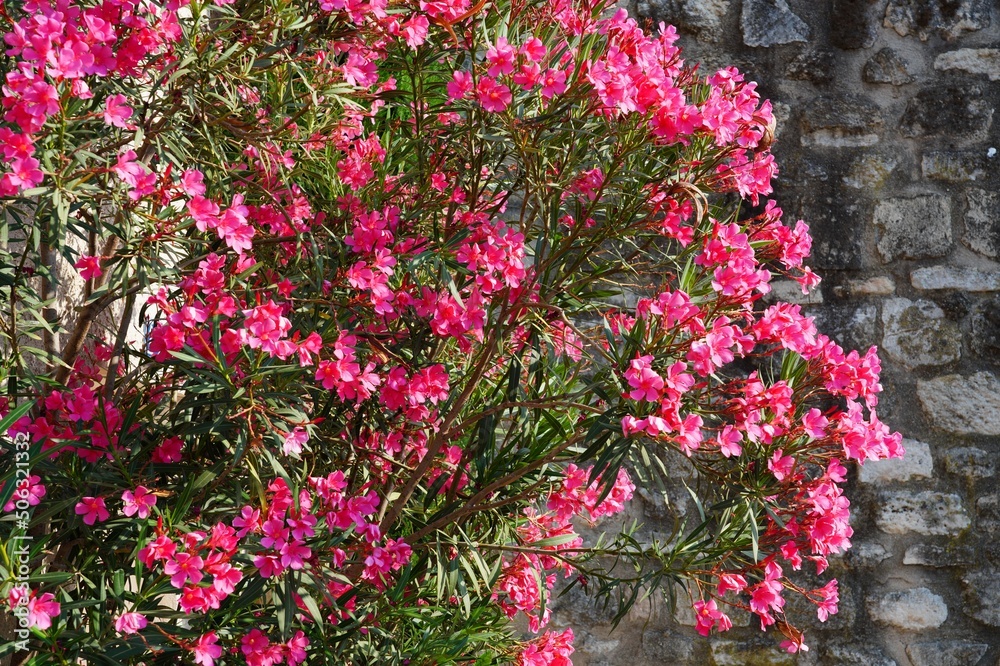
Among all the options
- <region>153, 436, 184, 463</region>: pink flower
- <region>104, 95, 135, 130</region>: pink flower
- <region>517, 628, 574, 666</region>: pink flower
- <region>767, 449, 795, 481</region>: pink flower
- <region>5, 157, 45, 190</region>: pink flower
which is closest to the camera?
<region>5, 157, 45, 190</region>: pink flower

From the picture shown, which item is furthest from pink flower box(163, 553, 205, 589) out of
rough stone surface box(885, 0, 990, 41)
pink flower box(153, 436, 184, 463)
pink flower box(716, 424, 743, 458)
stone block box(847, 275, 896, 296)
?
rough stone surface box(885, 0, 990, 41)

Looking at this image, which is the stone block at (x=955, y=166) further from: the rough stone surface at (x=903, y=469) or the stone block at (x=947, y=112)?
the rough stone surface at (x=903, y=469)

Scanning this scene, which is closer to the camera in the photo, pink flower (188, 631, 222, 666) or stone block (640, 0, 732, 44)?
pink flower (188, 631, 222, 666)

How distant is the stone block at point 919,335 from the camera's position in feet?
8.30

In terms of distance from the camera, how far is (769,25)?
2.57 metres

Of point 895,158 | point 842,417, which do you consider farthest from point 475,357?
point 895,158

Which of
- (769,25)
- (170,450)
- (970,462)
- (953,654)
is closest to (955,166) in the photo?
(769,25)

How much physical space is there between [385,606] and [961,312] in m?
1.82

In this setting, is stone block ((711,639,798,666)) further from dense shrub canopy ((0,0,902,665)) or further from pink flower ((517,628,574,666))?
dense shrub canopy ((0,0,902,665))

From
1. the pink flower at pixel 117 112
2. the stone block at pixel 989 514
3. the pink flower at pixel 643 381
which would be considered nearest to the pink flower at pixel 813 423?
the pink flower at pixel 643 381

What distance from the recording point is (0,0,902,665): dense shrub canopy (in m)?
1.23

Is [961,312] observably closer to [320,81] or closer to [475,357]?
[475,357]

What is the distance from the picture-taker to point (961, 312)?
2.53 meters

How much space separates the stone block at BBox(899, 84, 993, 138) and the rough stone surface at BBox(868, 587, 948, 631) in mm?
1284
